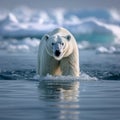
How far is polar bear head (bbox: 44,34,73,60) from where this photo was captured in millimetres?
12172

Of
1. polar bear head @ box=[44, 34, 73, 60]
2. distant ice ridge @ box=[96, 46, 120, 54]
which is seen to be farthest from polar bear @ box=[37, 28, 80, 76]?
distant ice ridge @ box=[96, 46, 120, 54]

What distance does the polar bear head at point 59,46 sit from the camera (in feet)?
39.9

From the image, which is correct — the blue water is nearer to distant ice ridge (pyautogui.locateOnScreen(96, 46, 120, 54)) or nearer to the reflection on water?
the reflection on water

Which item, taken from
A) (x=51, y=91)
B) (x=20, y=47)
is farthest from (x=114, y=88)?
(x=20, y=47)

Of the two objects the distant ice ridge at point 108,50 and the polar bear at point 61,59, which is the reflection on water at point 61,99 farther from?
the distant ice ridge at point 108,50

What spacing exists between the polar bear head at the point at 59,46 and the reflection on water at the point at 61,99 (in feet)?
2.89

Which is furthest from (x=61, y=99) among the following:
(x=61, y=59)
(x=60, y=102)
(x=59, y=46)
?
(x=61, y=59)

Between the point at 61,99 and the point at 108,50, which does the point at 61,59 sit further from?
the point at 108,50

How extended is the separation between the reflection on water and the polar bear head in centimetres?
88

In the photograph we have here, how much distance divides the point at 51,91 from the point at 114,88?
1487mm

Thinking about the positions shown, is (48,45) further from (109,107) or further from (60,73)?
(109,107)

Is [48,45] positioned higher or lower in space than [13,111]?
higher

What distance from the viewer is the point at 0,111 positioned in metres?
6.84

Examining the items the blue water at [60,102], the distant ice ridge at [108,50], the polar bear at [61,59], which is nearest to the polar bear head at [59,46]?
the polar bear at [61,59]
